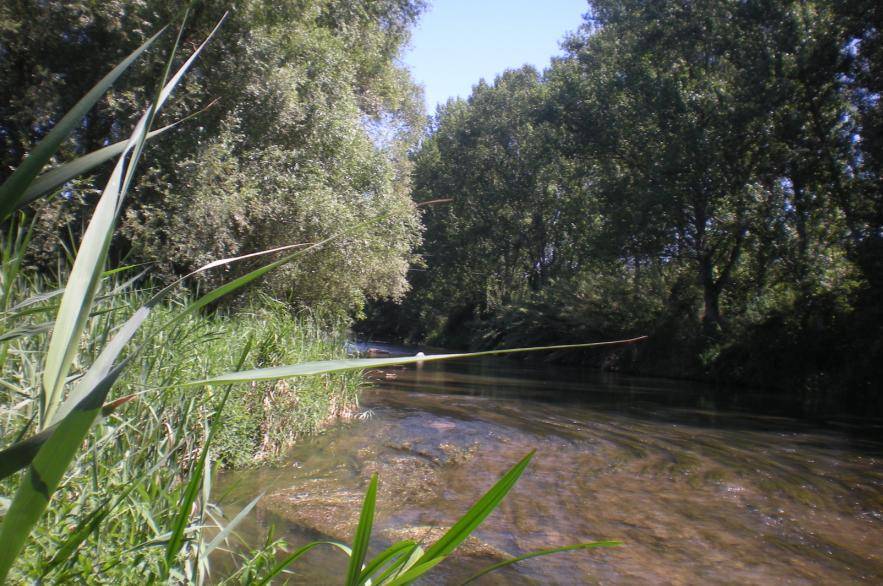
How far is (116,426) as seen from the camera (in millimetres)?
3176

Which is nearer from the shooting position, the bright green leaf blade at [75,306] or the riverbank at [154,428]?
the bright green leaf blade at [75,306]

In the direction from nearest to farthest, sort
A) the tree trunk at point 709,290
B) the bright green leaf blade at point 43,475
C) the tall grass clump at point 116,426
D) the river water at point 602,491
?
the bright green leaf blade at point 43,475, the tall grass clump at point 116,426, the river water at point 602,491, the tree trunk at point 709,290

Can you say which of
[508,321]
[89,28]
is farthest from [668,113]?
[89,28]

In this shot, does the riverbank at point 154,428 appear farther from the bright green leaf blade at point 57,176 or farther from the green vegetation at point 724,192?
the green vegetation at point 724,192

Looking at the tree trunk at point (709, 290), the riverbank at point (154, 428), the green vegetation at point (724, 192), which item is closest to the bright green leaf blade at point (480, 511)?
the riverbank at point (154, 428)

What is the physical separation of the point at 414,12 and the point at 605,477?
14594mm

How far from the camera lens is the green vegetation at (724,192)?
713 inches

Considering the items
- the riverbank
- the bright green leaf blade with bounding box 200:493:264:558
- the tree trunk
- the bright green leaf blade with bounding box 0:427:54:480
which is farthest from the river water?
the tree trunk

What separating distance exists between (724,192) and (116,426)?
78.1ft

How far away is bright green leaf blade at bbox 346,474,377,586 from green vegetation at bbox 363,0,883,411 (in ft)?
58.7

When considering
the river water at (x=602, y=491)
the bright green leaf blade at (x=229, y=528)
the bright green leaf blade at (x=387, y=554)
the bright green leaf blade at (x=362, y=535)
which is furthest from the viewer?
the river water at (x=602, y=491)

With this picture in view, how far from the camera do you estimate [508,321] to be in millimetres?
35969

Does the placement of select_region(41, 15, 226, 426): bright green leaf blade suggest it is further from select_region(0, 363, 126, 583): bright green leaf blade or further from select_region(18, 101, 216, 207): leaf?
select_region(0, 363, 126, 583): bright green leaf blade

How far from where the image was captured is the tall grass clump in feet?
2.71
